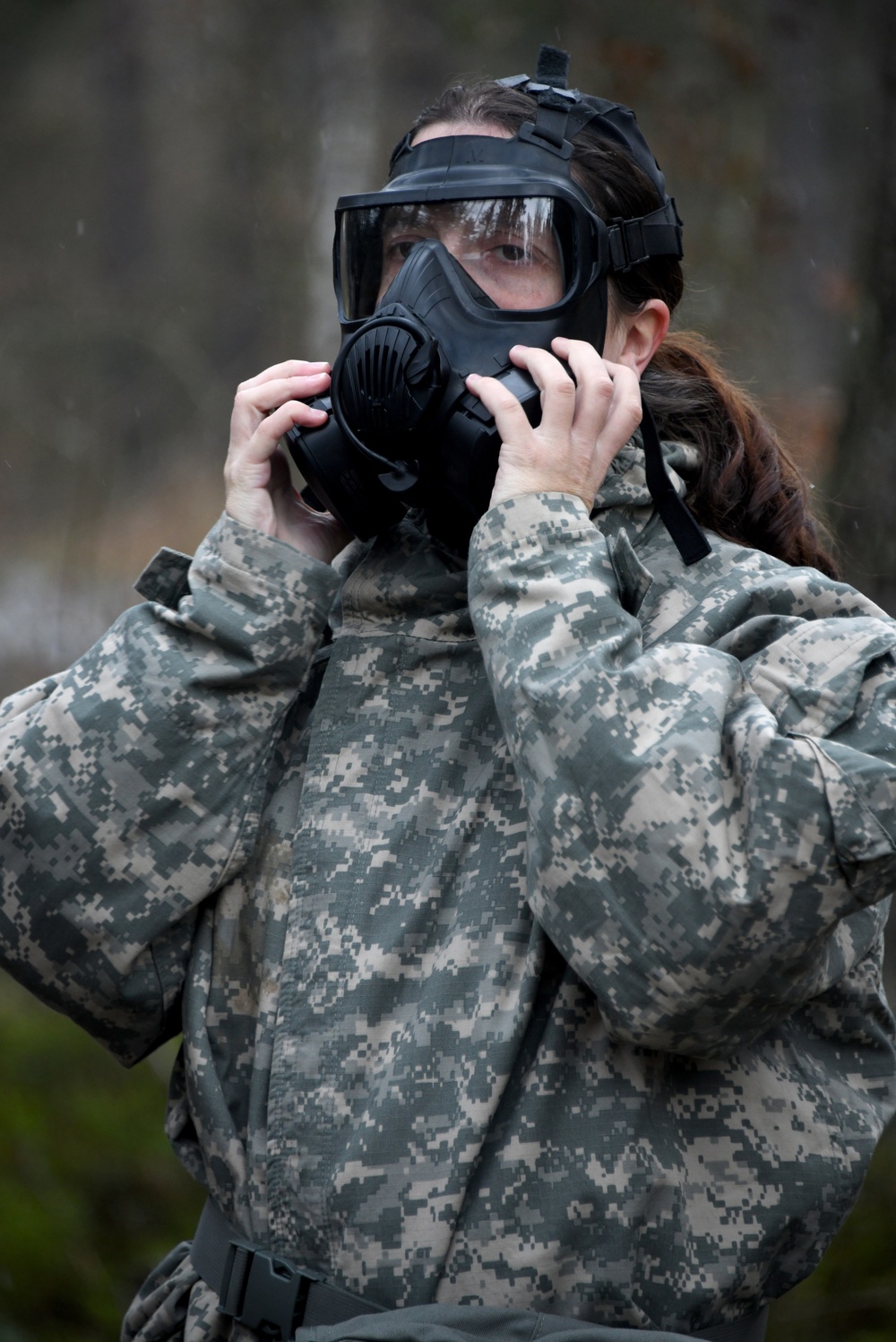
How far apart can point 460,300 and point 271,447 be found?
1.17 ft

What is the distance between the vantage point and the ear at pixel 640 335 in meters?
2.04

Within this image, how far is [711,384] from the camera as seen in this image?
2189 mm

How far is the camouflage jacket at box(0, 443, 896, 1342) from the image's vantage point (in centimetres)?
146

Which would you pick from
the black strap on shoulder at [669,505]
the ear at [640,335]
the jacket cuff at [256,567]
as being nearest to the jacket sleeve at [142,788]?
the jacket cuff at [256,567]

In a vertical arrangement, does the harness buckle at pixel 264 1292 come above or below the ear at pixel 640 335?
below

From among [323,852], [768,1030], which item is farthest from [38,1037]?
[768,1030]

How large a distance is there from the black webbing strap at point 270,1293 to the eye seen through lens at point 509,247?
139 cm

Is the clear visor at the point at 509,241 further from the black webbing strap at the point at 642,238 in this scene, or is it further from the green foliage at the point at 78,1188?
the green foliage at the point at 78,1188

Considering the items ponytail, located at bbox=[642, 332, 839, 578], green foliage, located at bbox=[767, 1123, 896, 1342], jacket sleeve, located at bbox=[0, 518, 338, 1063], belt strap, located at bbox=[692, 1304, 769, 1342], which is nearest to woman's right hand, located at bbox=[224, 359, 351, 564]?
jacket sleeve, located at bbox=[0, 518, 338, 1063]

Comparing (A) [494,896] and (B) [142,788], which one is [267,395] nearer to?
(B) [142,788]

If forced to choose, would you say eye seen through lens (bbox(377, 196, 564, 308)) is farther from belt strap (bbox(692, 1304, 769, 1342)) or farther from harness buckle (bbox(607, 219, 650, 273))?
belt strap (bbox(692, 1304, 769, 1342))

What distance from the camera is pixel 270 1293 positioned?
5.35 ft

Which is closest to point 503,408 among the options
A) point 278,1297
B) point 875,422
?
point 278,1297

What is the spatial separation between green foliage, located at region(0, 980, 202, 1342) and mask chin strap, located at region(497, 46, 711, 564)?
296 centimetres
